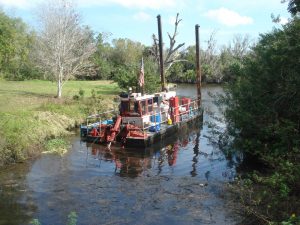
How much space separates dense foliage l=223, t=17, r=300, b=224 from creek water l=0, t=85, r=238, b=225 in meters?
1.65

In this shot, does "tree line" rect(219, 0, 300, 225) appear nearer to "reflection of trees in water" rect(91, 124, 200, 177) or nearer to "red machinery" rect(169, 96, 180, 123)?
"reflection of trees in water" rect(91, 124, 200, 177)

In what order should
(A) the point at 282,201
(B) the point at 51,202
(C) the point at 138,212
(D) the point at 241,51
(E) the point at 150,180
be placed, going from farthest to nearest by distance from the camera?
(D) the point at 241,51
(E) the point at 150,180
(B) the point at 51,202
(C) the point at 138,212
(A) the point at 282,201

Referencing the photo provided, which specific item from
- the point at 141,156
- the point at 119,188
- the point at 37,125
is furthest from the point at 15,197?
the point at 37,125

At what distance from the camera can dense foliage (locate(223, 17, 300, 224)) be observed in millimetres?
10117

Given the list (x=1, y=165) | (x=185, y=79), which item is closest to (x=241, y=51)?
(x=185, y=79)

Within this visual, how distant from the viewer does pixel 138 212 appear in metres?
12.7

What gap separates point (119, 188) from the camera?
15.3m

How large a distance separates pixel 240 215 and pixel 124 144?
11182 mm

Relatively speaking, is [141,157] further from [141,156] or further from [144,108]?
[144,108]

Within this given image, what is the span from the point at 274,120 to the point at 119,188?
6.04 m

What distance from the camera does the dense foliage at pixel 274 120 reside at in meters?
10.1

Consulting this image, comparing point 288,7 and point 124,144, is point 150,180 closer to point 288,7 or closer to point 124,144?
point 124,144

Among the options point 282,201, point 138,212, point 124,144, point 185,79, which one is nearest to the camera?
point 282,201

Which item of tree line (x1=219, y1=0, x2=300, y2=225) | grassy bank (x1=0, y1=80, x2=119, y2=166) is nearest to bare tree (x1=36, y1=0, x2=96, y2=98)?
grassy bank (x1=0, y1=80, x2=119, y2=166)
